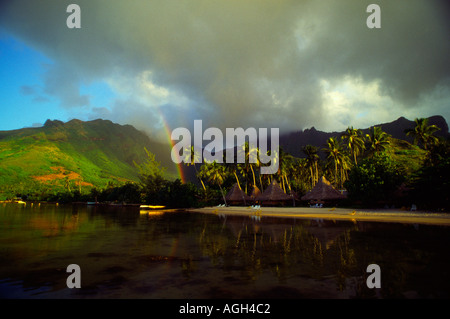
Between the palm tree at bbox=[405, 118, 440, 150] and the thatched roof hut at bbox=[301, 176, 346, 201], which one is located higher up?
the palm tree at bbox=[405, 118, 440, 150]

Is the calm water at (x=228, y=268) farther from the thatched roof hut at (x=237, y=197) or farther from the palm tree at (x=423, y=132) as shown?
the thatched roof hut at (x=237, y=197)

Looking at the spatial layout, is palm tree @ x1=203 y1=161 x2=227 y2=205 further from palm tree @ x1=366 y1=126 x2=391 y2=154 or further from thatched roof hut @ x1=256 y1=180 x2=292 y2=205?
palm tree @ x1=366 y1=126 x2=391 y2=154

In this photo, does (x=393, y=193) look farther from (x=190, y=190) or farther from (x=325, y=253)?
(x=190, y=190)

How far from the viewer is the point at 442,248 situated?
43.0ft

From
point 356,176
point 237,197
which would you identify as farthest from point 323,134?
point 356,176

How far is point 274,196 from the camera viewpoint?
2122 inches

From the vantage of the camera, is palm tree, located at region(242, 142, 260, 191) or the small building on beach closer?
the small building on beach

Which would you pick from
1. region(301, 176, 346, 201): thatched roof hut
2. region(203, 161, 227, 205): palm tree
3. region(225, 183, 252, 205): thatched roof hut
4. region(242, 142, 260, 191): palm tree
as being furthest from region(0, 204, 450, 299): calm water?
region(203, 161, 227, 205): palm tree

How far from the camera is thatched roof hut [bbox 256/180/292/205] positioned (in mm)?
53344

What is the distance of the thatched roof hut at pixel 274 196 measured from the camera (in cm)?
5334

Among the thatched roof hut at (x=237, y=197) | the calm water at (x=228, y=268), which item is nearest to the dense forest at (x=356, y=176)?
the thatched roof hut at (x=237, y=197)

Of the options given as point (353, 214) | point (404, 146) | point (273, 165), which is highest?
point (404, 146)
